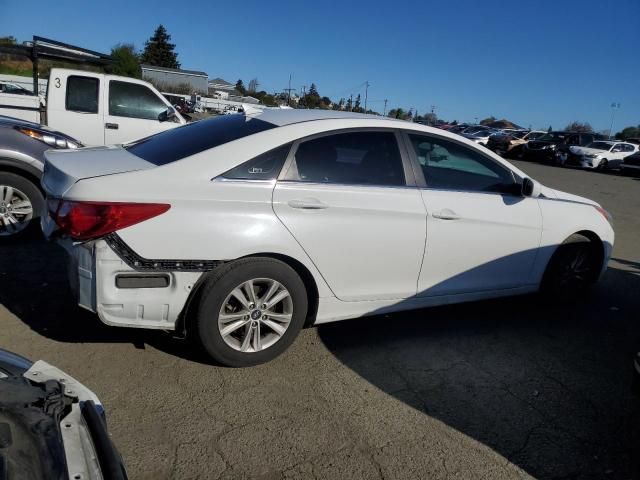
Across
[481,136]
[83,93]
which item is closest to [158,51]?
[481,136]

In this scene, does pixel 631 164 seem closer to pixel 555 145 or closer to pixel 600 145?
pixel 600 145

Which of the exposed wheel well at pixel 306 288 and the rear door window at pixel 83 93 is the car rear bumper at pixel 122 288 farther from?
the rear door window at pixel 83 93

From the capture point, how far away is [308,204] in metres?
3.25

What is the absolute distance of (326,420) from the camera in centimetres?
292

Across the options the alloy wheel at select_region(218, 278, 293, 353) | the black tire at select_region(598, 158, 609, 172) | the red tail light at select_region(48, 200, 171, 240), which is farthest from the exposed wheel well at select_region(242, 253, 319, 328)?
the black tire at select_region(598, 158, 609, 172)

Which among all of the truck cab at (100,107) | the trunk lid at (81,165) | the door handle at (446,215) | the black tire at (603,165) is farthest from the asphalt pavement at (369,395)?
the black tire at (603,165)

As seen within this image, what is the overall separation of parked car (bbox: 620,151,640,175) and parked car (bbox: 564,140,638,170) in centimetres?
93

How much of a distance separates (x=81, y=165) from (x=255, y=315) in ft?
4.60

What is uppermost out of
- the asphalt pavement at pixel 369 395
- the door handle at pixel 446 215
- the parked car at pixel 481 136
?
the parked car at pixel 481 136

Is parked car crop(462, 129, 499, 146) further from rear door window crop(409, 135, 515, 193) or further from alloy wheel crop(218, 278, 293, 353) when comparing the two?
alloy wheel crop(218, 278, 293, 353)

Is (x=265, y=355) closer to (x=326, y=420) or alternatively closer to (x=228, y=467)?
(x=326, y=420)

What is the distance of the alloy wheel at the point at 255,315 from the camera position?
317 cm

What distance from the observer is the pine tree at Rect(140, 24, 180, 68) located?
7981cm

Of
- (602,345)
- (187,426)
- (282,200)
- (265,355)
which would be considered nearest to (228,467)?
(187,426)
